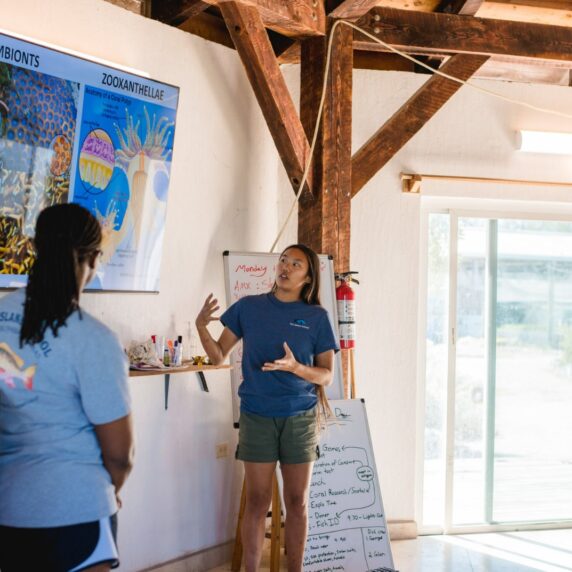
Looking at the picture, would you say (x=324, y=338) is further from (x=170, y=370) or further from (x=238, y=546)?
(x=238, y=546)

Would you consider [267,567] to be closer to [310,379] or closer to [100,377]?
[310,379]

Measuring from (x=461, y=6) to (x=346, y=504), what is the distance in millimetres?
2453

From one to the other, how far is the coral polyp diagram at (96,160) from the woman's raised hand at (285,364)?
0.90m

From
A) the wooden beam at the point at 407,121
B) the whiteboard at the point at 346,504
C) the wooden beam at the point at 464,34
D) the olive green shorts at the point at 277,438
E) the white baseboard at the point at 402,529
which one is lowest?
the white baseboard at the point at 402,529

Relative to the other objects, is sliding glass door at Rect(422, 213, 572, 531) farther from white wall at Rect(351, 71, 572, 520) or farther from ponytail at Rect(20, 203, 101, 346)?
ponytail at Rect(20, 203, 101, 346)

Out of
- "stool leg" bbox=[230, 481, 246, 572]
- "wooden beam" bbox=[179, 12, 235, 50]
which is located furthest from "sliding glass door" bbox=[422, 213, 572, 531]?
"wooden beam" bbox=[179, 12, 235, 50]

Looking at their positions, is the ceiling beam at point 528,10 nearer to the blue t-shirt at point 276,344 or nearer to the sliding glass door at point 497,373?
the sliding glass door at point 497,373

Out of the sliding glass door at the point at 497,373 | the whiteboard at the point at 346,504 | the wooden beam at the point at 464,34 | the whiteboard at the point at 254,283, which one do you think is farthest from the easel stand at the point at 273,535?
the wooden beam at the point at 464,34

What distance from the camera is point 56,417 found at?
167 centimetres

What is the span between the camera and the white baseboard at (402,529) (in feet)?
14.4

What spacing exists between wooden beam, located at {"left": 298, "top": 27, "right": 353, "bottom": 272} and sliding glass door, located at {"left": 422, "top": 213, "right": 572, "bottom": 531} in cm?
93

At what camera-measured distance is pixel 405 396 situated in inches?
176

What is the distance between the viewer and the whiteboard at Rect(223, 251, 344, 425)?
362 cm

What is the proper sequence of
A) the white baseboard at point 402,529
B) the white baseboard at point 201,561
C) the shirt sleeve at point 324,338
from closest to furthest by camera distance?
the shirt sleeve at point 324,338 < the white baseboard at point 201,561 < the white baseboard at point 402,529
